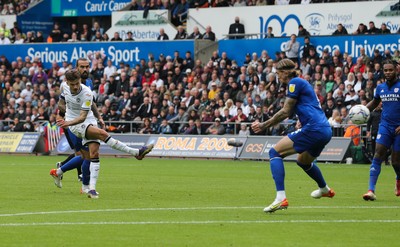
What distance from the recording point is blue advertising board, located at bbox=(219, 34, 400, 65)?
1481 inches

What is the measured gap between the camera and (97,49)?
45.8 meters

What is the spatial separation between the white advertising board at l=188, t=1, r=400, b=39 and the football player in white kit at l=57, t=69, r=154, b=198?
2348 cm

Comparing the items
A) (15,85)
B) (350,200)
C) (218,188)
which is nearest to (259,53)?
(15,85)

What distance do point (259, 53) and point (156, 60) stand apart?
5250 millimetres

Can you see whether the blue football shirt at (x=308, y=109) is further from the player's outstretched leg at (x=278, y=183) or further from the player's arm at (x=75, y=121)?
the player's arm at (x=75, y=121)

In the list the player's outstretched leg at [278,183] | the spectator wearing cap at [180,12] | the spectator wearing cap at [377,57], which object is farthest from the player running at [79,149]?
the spectator wearing cap at [180,12]

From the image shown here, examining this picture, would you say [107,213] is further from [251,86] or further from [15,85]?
[15,85]

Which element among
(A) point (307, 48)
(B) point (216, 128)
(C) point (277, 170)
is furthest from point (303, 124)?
(A) point (307, 48)

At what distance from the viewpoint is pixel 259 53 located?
135 ft

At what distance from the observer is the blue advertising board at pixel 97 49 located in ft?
144

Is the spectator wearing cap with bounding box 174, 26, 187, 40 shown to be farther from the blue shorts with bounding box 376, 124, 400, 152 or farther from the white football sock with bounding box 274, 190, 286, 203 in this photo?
the white football sock with bounding box 274, 190, 286, 203

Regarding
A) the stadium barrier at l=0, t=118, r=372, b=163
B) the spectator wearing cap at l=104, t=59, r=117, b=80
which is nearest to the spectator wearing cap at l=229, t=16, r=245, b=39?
the spectator wearing cap at l=104, t=59, r=117, b=80

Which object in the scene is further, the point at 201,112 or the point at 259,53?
the point at 259,53

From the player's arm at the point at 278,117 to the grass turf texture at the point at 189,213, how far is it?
4.20 ft
